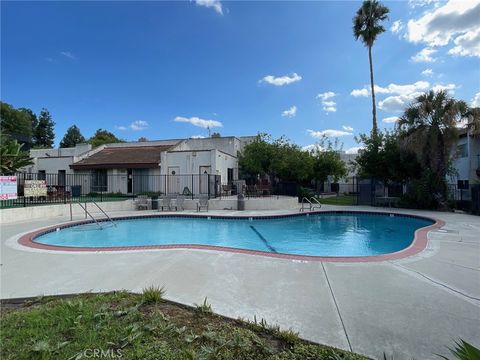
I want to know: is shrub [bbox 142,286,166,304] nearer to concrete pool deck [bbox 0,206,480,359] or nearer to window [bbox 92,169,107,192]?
concrete pool deck [bbox 0,206,480,359]

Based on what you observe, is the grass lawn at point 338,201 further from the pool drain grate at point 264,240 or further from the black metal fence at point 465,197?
the pool drain grate at point 264,240

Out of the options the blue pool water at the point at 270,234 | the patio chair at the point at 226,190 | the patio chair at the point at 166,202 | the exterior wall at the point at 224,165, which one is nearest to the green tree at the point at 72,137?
the exterior wall at the point at 224,165

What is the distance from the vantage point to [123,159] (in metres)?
22.9

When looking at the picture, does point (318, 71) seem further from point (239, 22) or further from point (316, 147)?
point (316, 147)

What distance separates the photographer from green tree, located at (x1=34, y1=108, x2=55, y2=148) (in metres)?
61.4

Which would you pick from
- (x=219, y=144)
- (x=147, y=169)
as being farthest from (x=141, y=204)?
(x=219, y=144)

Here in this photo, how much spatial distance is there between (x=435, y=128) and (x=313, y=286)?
49.8 ft

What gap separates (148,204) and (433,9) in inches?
665

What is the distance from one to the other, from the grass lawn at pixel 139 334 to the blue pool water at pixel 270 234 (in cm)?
583

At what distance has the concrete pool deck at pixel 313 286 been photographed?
2.95m

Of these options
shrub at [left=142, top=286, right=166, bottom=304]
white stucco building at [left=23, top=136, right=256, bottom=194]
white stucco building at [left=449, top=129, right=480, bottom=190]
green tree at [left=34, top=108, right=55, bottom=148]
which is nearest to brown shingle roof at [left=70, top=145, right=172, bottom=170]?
white stucco building at [left=23, top=136, right=256, bottom=194]

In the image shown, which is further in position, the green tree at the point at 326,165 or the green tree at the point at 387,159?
the green tree at the point at 326,165

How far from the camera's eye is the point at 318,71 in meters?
18.0

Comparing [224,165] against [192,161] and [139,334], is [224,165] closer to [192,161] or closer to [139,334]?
[192,161]
